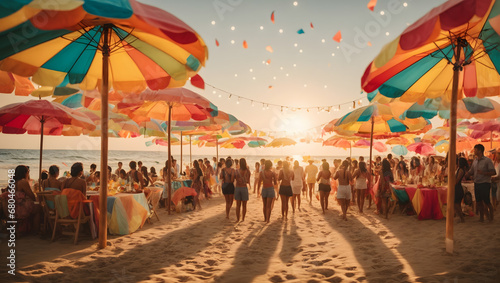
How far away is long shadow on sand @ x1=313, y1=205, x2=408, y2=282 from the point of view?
13.4 ft

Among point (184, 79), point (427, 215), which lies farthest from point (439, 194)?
point (184, 79)

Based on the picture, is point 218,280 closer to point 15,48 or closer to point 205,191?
point 15,48

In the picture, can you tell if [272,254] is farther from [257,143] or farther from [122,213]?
[257,143]

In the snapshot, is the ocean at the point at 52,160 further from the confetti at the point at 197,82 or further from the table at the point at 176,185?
the confetti at the point at 197,82

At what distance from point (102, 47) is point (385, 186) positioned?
25.7 ft

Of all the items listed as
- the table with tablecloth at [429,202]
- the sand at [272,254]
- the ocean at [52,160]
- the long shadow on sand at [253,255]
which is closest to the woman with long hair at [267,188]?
the sand at [272,254]

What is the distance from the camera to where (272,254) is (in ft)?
17.5

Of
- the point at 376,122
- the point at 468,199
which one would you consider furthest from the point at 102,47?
the point at 376,122

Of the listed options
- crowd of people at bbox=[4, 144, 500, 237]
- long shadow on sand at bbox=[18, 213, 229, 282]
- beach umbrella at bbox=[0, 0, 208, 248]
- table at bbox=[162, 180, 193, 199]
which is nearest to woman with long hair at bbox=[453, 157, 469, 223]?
crowd of people at bbox=[4, 144, 500, 237]

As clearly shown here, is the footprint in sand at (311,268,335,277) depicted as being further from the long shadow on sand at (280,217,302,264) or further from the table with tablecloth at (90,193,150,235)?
the table with tablecloth at (90,193,150,235)

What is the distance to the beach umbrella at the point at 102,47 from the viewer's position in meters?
3.08

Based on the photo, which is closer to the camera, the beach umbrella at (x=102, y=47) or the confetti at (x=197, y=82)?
the beach umbrella at (x=102, y=47)

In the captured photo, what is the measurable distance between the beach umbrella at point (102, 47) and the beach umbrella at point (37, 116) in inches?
36.8

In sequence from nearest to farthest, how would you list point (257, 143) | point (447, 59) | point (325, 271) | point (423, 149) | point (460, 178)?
point (325, 271), point (447, 59), point (460, 178), point (423, 149), point (257, 143)
